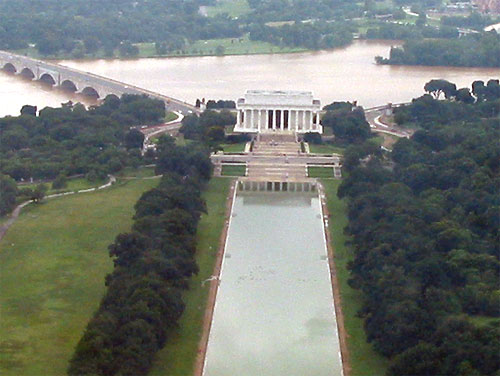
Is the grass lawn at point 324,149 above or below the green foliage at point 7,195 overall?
below

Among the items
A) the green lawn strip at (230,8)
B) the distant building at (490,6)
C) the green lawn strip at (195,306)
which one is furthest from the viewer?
the distant building at (490,6)

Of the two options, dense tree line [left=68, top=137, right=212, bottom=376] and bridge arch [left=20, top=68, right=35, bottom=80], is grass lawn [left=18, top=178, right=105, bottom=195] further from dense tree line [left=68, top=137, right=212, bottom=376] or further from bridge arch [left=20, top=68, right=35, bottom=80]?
bridge arch [left=20, top=68, right=35, bottom=80]

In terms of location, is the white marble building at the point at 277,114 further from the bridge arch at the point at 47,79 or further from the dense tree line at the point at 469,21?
the dense tree line at the point at 469,21

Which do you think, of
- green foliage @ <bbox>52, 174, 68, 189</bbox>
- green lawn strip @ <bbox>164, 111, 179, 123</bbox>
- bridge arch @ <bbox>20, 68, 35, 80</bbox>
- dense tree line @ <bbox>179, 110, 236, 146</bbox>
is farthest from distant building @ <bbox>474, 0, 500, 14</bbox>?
green foliage @ <bbox>52, 174, 68, 189</bbox>

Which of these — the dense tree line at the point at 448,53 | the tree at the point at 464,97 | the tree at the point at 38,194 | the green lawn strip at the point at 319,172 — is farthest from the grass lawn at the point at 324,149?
the dense tree line at the point at 448,53

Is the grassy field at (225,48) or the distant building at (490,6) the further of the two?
the distant building at (490,6)

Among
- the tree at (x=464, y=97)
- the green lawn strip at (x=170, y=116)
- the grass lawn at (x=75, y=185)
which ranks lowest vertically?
the green lawn strip at (x=170, y=116)

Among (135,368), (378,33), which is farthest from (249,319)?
(378,33)

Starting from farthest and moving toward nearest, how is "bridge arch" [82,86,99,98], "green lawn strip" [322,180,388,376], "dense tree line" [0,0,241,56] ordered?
1. "dense tree line" [0,0,241,56]
2. "bridge arch" [82,86,99,98]
3. "green lawn strip" [322,180,388,376]
